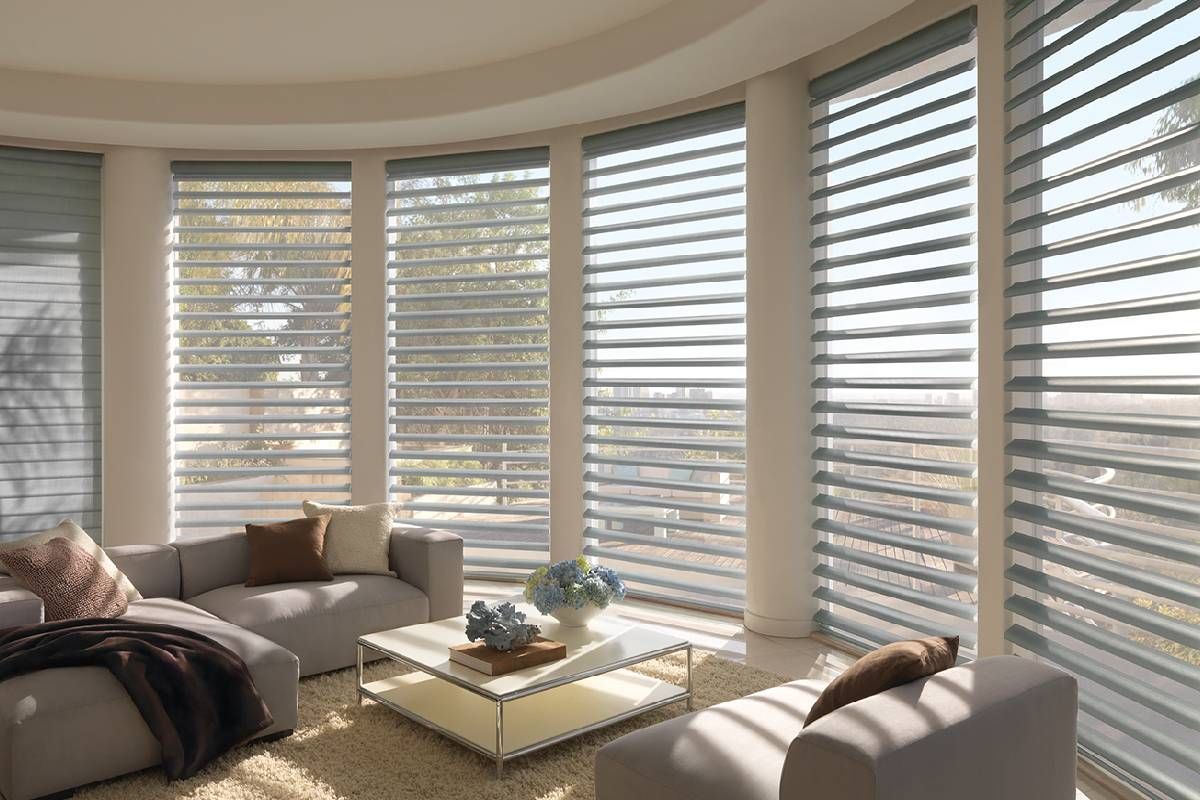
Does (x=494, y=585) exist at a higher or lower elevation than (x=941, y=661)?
lower

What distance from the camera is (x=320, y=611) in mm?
4383

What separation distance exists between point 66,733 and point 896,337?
3.82m

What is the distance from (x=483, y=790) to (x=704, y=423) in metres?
2.80

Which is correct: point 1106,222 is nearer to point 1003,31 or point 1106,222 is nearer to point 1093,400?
point 1093,400

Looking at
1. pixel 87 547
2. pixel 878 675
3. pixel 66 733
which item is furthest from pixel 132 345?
pixel 878 675

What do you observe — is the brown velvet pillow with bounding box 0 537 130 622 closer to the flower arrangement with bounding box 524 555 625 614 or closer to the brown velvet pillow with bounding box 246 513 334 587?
the brown velvet pillow with bounding box 246 513 334 587

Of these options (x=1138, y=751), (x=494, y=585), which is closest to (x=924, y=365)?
(x=1138, y=751)

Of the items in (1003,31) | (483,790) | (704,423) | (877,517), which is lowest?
(483,790)

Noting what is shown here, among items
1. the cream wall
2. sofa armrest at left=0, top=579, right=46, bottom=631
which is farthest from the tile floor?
sofa armrest at left=0, top=579, right=46, bottom=631

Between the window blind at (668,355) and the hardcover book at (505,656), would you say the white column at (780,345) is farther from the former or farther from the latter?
the hardcover book at (505,656)

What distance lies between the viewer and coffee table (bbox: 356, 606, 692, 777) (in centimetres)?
A: 333

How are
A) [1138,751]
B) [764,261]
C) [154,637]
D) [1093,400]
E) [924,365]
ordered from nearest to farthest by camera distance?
[1138,751] < [1093,400] < [154,637] < [924,365] < [764,261]

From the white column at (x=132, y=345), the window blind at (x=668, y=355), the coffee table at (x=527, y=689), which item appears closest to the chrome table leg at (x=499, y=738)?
the coffee table at (x=527, y=689)

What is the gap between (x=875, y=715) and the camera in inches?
84.1
